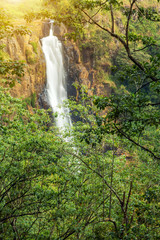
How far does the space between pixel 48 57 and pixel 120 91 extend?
12.9 m

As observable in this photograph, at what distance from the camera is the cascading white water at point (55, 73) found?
2520 cm

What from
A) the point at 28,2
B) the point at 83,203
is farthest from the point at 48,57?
the point at 83,203

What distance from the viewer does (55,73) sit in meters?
26.3

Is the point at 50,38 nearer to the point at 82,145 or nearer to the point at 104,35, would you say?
the point at 104,35

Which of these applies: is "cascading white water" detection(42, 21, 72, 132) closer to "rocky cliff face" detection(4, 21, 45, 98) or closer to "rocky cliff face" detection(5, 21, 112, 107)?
"rocky cliff face" detection(5, 21, 112, 107)

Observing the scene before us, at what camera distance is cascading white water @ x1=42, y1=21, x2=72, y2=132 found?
25.2 metres

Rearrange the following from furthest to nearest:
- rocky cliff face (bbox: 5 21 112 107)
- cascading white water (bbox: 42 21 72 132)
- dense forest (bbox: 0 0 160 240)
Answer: cascading white water (bbox: 42 21 72 132) → rocky cliff face (bbox: 5 21 112 107) → dense forest (bbox: 0 0 160 240)

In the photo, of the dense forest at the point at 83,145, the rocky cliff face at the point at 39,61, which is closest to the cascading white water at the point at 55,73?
the rocky cliff face at the point at 39,61

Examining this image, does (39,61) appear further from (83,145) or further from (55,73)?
(83,145)

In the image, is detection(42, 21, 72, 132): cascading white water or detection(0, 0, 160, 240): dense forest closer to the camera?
detection(0, 0, 160, 240): dense forest

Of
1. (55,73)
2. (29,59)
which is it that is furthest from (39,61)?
(55,73)

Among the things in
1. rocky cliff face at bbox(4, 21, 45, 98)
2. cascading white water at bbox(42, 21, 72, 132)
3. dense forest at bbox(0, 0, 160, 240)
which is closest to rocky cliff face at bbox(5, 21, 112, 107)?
rocky cliff face at bbox(4, 21, 45, 98)

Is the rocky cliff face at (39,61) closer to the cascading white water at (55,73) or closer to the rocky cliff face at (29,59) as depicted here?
the rocky cliff face at (29,59)

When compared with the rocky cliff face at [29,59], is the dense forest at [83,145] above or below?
below
